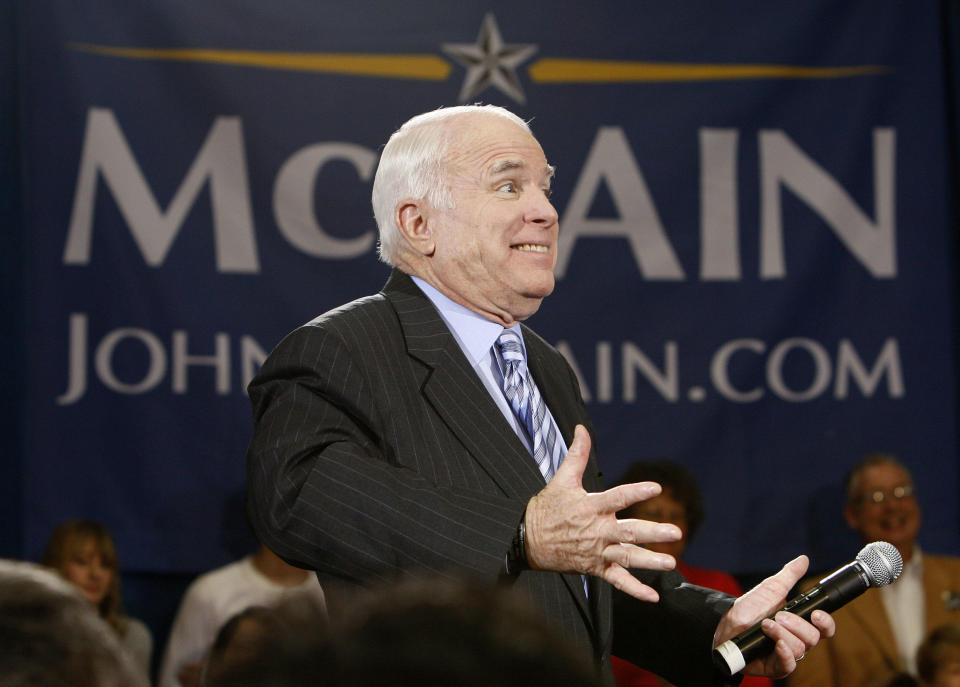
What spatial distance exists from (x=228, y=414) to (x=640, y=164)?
1.62 meters

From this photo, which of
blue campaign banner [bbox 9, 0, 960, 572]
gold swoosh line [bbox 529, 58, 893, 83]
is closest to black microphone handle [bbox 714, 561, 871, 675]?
blue campaign banner [bbox 9, 0, 960, 572]

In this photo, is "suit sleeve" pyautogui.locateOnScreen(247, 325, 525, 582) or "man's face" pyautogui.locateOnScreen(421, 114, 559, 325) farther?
"man's face" pyautogui.locateOnScreen(421, 114, 559, 325)

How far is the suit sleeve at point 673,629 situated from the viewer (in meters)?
1.80

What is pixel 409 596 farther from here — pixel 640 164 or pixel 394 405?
pixel 640 164

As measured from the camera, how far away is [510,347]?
189cm

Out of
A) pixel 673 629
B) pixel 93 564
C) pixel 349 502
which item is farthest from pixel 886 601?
pixel 349 502

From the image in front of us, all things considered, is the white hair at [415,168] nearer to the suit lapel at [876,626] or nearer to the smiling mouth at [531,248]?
the smiling mouth at [531,248]

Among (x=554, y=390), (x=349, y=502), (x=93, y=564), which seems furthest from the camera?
(x=93, y=564)

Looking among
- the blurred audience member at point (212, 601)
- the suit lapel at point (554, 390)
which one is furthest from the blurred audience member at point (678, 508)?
the suit lapel at point (554, 390)

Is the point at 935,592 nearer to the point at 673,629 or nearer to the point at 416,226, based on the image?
the point at 673,629

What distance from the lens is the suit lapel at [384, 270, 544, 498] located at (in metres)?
1.68

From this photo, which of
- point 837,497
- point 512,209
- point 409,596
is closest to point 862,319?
point 837,497

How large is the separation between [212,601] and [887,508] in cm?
218

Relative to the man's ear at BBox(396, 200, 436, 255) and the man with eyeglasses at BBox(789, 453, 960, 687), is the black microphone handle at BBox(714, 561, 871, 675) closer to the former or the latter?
the man's ear at BBox(396, 200, 436, 255)
